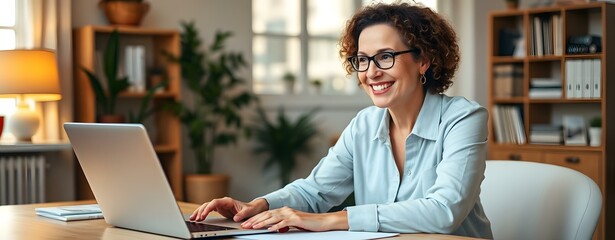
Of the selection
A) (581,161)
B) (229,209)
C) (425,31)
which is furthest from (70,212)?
(581,161)

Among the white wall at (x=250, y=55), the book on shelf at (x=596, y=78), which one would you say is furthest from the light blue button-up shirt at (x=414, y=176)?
the book on shelf at (x=596, y=78)

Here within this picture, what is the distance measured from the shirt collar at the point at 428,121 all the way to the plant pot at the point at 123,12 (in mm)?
3162

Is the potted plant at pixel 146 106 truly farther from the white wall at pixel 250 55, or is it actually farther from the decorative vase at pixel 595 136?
the decorative vase at pixel 595 136

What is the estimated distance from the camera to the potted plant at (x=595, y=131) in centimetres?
548

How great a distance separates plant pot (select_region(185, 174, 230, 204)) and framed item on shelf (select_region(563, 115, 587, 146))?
2.23 metres

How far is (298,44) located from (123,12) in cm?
171

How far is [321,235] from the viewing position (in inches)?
70.0

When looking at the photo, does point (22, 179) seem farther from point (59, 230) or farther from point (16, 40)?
point (59, 230)

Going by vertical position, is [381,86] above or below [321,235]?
above

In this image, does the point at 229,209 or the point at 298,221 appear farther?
the point at 229,209

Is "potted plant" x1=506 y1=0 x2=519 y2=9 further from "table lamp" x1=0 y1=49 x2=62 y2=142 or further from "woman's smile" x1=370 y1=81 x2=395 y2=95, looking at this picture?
"woman's smile" x1=370 y1=81 x2=395 y2=95

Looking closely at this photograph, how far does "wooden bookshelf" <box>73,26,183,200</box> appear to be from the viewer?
4.94 m

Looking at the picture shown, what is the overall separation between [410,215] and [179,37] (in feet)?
12.1

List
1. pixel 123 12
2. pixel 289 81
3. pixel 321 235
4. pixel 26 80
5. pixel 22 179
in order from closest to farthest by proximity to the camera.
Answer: pixel 321 235
pixel 26 80
pixel 22 179
pixel 123 12
pixel 289 81
